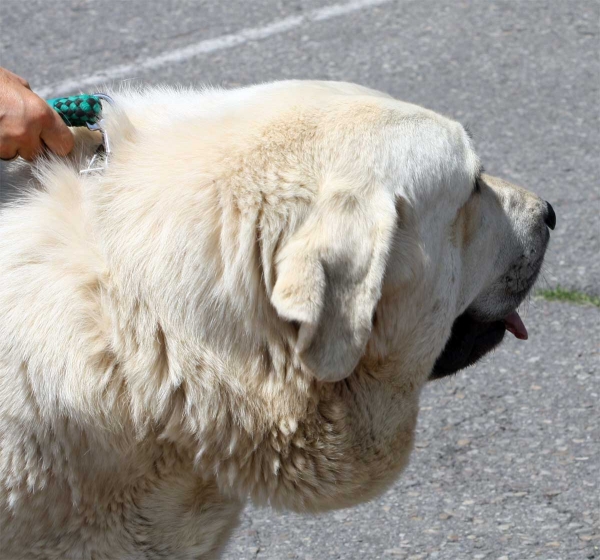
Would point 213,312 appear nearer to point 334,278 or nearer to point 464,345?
point 334,278

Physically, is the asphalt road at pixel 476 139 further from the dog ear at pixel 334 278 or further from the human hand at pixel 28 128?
the dog ear at pixel 334 278

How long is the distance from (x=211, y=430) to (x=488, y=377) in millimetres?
2292

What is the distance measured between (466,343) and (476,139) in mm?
3406

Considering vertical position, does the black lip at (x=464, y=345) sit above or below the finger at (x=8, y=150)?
below

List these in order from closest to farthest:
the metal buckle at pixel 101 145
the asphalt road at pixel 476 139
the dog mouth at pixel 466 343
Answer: the metal buckle at pixel 101 145, the dog mouth at pixel 466 343, the asphalt road at pixel 476 139

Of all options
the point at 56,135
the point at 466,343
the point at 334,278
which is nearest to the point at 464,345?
the point at 466,343

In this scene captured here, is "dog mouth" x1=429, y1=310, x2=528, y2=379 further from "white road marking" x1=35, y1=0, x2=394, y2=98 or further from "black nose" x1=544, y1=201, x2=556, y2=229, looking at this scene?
"white road marking" x1=35, y1=0, x2=394, y2=98

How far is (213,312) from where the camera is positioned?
214cm

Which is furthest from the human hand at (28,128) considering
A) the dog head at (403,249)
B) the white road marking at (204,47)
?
the white road marking at (204,47)

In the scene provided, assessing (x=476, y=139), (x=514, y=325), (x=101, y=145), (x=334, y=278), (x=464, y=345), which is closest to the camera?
(x=334, y=278)

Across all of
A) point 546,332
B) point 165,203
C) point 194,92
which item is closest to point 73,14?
point 546,332

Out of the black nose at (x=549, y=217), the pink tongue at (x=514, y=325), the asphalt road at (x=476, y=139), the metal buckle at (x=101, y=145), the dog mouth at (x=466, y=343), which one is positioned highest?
the metal buckle at (x=101, y=145)

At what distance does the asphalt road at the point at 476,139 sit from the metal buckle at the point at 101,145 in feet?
0.78

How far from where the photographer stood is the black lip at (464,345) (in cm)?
277
